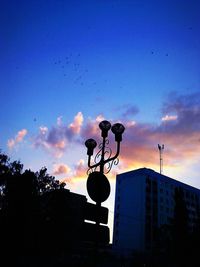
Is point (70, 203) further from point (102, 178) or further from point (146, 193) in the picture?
point (146, 193)

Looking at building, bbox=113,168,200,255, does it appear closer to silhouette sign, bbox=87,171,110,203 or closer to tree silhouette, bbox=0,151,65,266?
tree silhouette, bbox=0,151,65,266

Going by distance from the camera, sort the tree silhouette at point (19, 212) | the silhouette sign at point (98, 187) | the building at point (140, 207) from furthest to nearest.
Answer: the building at point (140, 207) < the tree silhouette at point (19, 212) < the silhouette sign at point (98, 187)

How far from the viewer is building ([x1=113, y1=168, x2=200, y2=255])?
237 feet

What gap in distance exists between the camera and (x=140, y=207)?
7381 centimetres

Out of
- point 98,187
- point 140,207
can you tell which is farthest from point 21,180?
point 140,207

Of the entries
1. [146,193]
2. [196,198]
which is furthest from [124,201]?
[196,198]

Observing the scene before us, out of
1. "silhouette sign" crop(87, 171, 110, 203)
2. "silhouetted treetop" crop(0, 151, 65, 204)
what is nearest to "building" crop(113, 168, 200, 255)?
"silhouetted treetop" crop(0, 151, 65, 204)

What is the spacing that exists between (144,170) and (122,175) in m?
7.76

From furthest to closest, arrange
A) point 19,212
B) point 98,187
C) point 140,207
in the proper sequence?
point 140,207 < point 19,212 < point 98,187

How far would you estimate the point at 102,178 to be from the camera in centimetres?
579

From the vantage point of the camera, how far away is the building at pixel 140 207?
72375 mm

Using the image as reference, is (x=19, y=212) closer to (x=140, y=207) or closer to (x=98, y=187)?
(x=98, y=187)

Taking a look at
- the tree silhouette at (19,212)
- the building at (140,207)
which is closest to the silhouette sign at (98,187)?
the tree silhouette at (19,212)

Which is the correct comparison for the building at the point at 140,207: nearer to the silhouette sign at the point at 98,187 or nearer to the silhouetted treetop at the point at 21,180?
the silhouetted treetop at the point at 21,180
